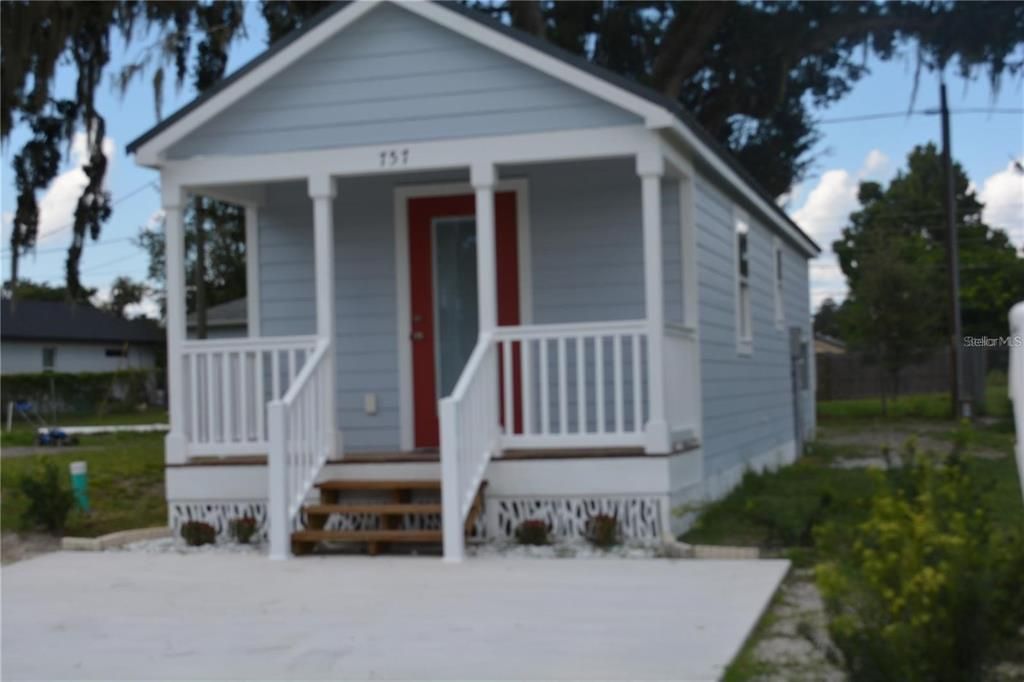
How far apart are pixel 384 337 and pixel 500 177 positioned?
1.61 meters

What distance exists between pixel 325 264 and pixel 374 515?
6.07 feet

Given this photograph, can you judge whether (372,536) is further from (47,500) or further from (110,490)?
(110,490)

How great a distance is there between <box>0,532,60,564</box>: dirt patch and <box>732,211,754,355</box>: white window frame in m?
6.27

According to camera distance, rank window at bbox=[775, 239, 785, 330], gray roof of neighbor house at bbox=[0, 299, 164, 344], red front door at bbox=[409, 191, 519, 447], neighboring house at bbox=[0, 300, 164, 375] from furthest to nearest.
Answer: neighboring house at bbox=[0, 300, 164, 375] < gray roof of neighbor house at bbox=[0, 299, 164, 344] < window at bbox=[775, 239, 785, 330] < red front door at bbox=[409, 191, 519, 447]

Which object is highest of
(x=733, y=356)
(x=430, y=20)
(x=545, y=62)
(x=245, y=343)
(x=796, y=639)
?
(x=430, y=20)

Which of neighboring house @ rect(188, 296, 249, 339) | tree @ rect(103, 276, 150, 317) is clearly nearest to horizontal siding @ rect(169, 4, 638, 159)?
neighboring house @ rect(188, 296, 249, 339)

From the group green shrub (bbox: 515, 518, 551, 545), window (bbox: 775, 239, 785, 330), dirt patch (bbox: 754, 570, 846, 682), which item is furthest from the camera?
window (bbox: 775, 239, 785, 330)

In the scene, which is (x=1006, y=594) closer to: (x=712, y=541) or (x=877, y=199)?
(x=712, y=541)

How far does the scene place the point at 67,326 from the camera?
39.6 meters

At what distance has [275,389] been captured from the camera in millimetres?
8641

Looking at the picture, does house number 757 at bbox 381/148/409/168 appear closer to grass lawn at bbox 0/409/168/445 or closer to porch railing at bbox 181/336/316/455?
porch railing at bbox 181/336/316/455

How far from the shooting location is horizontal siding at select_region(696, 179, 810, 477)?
9938 mm

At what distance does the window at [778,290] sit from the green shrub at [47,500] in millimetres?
8513

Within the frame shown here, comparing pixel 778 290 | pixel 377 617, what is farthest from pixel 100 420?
pixel 377 617
